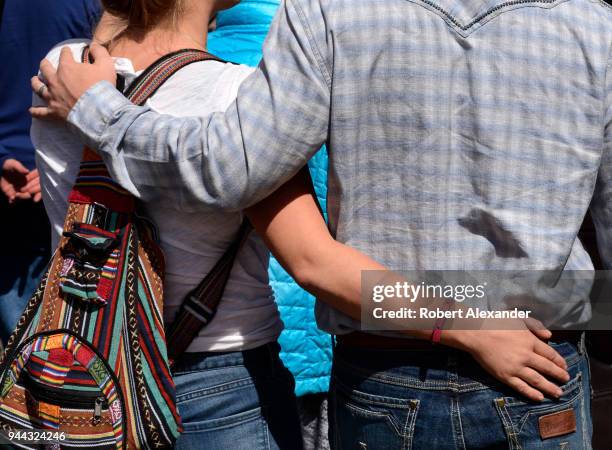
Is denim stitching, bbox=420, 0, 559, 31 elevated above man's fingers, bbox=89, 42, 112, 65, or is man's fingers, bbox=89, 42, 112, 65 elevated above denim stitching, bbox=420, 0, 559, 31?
denim stitching, bbox=420, 0, 559, 31

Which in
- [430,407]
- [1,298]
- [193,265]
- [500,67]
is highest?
[500,67]

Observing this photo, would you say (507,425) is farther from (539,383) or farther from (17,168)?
(17,168)

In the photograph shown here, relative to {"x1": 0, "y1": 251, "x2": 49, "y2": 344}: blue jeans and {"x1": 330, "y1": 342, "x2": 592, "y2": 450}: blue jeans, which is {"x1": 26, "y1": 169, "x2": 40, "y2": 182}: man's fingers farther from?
{"x1": 330, "y1": 342, "x2": 592, "y2": 450}: blue jeans

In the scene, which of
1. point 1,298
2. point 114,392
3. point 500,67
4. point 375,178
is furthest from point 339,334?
point 1,298

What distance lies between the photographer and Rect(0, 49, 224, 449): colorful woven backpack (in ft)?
4.64

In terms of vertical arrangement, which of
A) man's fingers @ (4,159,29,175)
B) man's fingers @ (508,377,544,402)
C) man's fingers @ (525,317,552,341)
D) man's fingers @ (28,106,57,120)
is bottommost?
man's fingers @ (4,159,29,175)

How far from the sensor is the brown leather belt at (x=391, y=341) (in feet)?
4.75

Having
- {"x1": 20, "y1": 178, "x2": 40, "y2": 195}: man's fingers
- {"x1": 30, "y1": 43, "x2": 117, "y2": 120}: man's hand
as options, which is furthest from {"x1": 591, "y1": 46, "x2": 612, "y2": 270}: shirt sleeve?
{"x1": 20, "y1": 178, "x2": 40, "y2": 195}: man's fingers

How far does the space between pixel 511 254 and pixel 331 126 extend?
0.37m

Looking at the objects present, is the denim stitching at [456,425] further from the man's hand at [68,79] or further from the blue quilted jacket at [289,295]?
the blue quilted jacket at [289,295]

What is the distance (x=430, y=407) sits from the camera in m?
1.41

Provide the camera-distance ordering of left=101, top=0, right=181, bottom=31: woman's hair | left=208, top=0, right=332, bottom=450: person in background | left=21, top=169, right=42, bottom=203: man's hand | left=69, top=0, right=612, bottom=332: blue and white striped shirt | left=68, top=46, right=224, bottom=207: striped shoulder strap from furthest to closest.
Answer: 1. left=21, top=169, right=42, bottom=203: man's hand
2. left=208, top=0, right=332, bottom=450: person in background
3. left=101, top=0, right=181, bottom=31: woman's hair
4. left=68, top=46, right=224, bottom=207: striped shoulder strap
5. left=69, top=0, right=612, bottom=332: blue and white striped shirt

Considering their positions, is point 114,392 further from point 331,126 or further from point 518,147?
point 518,147

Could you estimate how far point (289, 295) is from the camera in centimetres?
249
